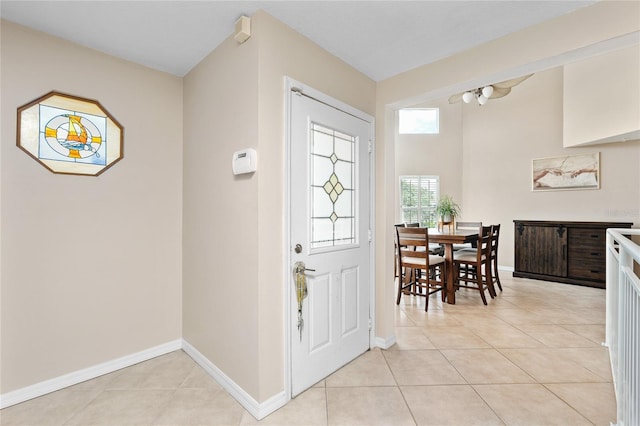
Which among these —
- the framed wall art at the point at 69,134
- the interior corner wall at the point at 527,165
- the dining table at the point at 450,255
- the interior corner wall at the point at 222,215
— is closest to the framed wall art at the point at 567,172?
the interior corner wall at the point at 527,165

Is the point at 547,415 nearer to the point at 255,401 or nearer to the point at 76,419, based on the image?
the point at 255,401

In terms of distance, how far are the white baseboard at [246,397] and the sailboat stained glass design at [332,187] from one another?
3.24ft

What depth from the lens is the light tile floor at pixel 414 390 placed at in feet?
5.84

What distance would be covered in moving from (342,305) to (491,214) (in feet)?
16.6

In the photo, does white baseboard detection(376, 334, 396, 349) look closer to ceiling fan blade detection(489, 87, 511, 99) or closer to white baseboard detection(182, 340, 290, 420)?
white baseboard detection(182, 340, 290, 420)

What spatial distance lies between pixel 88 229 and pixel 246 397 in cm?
164

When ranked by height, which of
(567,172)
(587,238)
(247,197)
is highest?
(567,172)

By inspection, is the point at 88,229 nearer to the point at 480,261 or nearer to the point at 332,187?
the point at 332,187


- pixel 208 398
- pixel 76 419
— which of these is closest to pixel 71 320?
pixel 76 419

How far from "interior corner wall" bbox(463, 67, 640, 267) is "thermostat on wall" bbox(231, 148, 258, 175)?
5783mm

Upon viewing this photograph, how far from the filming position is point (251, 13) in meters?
1.83

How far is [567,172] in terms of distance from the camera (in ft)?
17.2

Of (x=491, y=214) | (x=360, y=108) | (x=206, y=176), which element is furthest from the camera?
(x=491, y=214)

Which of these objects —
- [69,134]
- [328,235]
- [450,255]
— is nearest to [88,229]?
[69,134]
